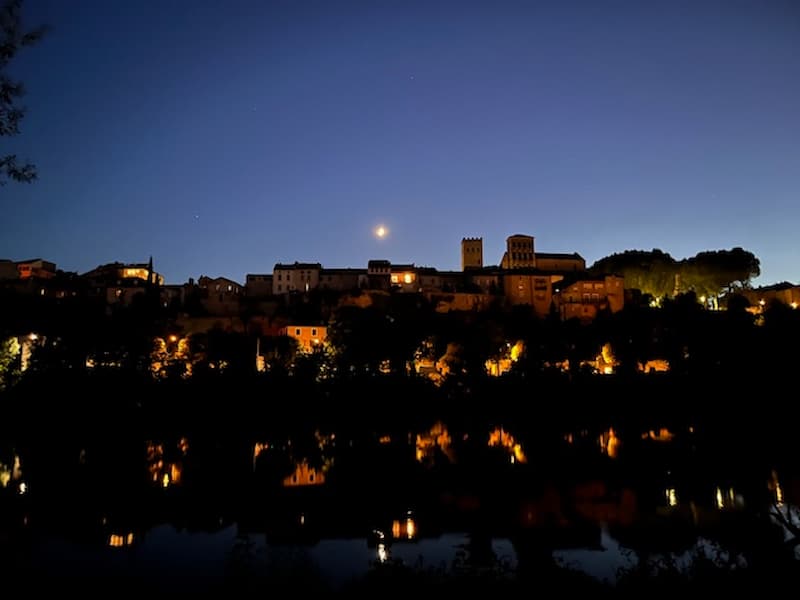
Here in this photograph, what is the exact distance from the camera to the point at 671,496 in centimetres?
1989

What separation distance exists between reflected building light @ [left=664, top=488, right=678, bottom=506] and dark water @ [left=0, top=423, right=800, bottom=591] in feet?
0.23

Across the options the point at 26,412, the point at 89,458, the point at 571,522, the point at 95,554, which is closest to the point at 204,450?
the point at 89,458

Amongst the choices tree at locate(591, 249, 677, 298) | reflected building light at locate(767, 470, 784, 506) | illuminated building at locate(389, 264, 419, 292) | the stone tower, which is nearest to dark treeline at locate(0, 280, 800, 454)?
reflected building light at locate(767, 470, 784, 506)

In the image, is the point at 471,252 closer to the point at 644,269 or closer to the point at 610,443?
the point at 644,269

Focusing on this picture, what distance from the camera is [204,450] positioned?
3009 centimetres

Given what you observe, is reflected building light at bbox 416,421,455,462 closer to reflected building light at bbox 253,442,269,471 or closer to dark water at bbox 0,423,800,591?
dark water at bbox 0,423,800,591

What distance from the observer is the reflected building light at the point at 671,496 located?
18.9m

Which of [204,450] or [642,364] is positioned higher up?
[642,364]

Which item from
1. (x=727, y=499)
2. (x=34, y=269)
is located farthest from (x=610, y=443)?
(x=34, y=269)

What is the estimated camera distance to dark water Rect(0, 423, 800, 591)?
13586 mm

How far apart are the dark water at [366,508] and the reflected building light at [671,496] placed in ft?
0.23

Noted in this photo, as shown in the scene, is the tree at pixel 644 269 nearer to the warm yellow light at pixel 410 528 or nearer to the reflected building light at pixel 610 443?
the reflected building light at pixel 610 443

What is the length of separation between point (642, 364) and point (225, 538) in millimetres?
47455

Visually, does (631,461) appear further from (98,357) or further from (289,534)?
(98,357)
